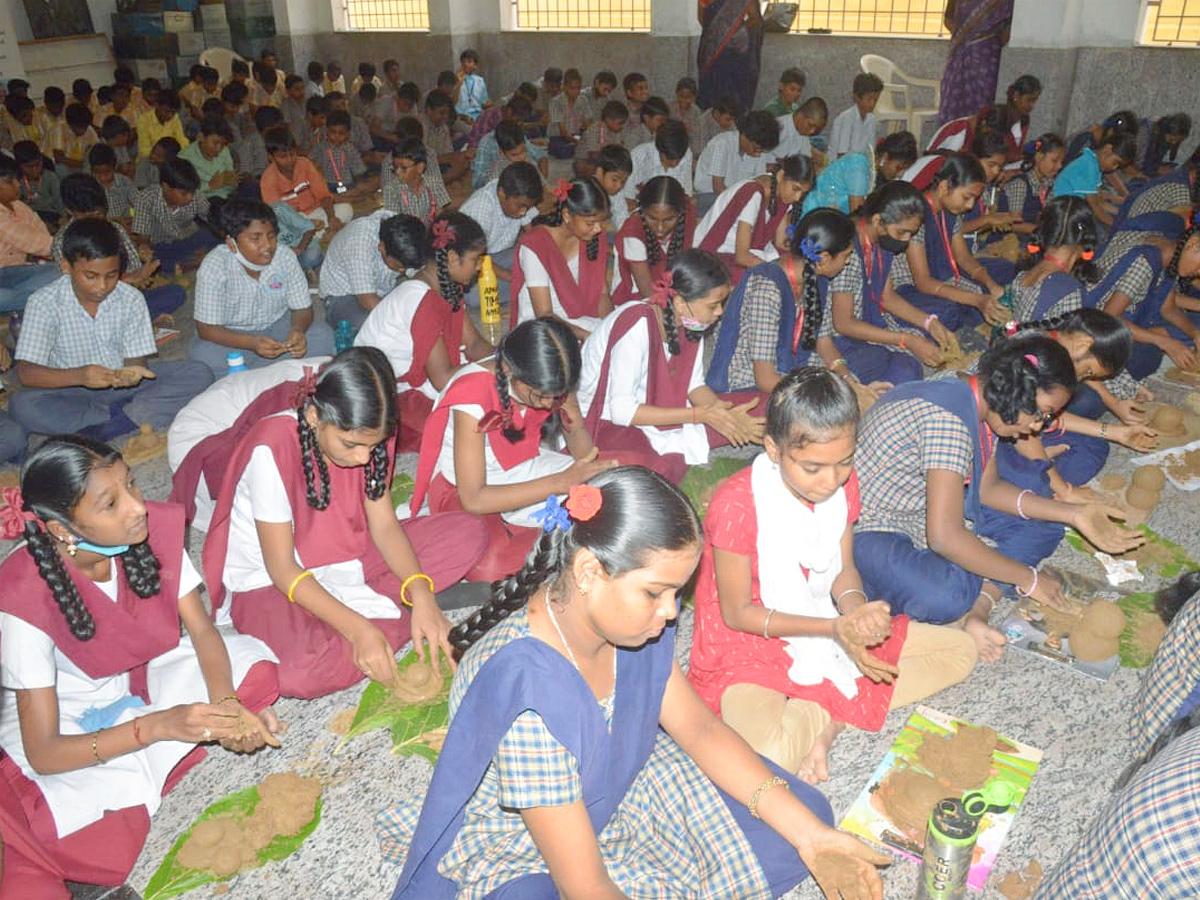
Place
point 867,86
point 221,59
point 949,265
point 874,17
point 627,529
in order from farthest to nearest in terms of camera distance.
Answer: point 221,59 → point 874,17 → point 867,86 → point 949,265 → point 627,529

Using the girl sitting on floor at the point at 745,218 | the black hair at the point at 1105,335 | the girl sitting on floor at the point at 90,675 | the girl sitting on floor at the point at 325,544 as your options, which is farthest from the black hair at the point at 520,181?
the girl sitting on floor at the point at 90,675

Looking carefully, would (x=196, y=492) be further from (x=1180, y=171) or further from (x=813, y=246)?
(x=1180, y=171)

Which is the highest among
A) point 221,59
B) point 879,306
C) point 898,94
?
point 221,59

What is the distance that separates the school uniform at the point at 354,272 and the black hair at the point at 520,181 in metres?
0.62

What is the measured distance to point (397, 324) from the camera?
3.66 meters

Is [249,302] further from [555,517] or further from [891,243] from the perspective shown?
[555,517]

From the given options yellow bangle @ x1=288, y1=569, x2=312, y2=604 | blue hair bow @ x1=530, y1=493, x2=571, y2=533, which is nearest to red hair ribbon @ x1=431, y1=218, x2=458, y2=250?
yellow bangle @ x1=288, y1=569, x2=312, y2=604

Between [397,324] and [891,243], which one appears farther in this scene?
[891,243]

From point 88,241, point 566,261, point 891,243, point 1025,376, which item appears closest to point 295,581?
point 88,241

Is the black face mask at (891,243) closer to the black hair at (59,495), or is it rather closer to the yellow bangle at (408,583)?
the yellow bangle at (408,583)

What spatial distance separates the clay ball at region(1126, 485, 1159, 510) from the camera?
10.9 feet

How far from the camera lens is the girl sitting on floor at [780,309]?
3545 mm

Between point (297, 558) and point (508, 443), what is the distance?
2.64 ft

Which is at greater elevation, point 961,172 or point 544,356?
point 961,172
